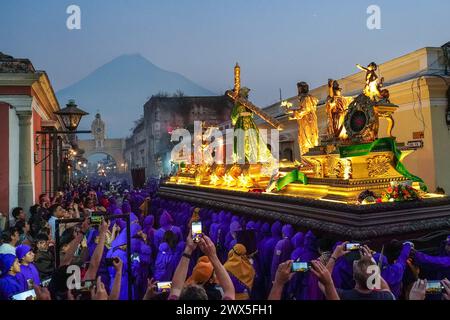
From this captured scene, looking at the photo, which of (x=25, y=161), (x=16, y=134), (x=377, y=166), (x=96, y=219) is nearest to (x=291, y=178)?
(x=377, y=166)

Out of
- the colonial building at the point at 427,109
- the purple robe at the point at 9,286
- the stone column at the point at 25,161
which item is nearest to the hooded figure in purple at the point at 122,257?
the purple robe at the point at 9,286

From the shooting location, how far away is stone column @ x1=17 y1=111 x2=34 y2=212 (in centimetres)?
1077

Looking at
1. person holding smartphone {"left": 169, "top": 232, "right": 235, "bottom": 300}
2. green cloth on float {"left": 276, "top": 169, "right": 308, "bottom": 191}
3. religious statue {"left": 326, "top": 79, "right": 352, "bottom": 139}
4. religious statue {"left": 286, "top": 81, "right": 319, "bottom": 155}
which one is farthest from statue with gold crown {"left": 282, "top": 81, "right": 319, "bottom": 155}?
person holding smartphone {"left": 169, "top": 232, "right": 235, "bottom": 300}

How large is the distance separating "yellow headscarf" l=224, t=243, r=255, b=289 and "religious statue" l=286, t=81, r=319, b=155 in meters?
4.51

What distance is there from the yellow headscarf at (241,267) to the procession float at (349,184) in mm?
1576

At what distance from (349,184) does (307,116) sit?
2784 millimetres

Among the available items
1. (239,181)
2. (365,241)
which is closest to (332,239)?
(365,241)

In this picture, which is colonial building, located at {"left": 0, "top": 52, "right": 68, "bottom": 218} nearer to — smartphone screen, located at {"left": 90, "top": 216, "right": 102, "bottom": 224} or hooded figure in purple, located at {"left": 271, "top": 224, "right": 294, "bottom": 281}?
smartphone screen, located at {"left": 90, "top": 216, "right": 102, "bottom": 224}

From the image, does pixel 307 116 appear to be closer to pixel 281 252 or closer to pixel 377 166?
pixel 377 166

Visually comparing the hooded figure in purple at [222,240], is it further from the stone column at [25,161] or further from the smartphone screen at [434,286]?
the stone column at [25,161]

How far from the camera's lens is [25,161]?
1089cm

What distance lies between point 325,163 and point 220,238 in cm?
259
